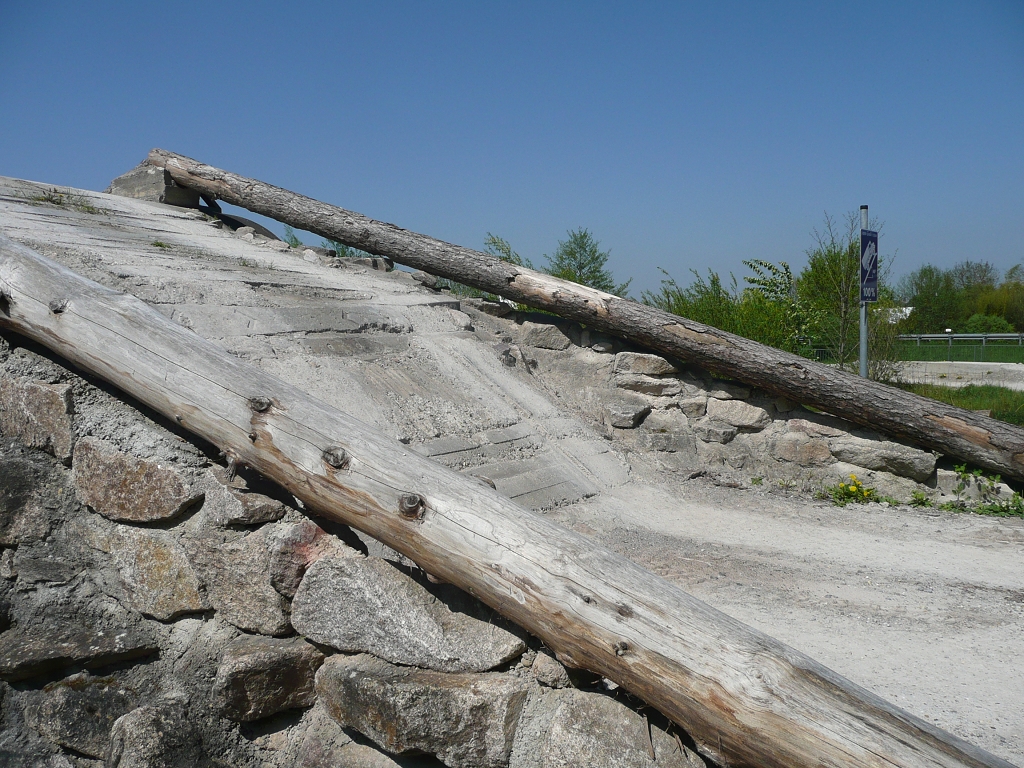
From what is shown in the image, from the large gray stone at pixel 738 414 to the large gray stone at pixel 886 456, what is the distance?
1.66 feet

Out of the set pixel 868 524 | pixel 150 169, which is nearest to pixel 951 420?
pixel 868 524

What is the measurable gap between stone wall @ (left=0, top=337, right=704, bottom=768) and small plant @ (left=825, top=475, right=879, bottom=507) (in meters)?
3.35

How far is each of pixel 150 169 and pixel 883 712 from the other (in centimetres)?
729

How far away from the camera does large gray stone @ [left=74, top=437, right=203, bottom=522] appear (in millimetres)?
2584

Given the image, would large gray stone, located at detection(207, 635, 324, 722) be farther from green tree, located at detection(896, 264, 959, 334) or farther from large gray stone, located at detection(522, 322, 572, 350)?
green tree, located at detection(896, 264, 959, 334)

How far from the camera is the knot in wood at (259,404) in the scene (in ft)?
8.22

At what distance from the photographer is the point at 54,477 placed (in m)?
2.91

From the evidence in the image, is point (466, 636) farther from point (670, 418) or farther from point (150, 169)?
point (150, 169)

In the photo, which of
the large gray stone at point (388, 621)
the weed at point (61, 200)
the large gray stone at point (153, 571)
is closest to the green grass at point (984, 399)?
the large gray stone at point (388, 621)

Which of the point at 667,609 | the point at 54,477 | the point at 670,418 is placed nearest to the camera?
the point at 667,609

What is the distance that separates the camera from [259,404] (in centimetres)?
251

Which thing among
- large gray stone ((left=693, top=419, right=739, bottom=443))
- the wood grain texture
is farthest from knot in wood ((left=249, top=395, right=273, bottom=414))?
large gray stone ((left=693, top=419, right=739, bottom=443))

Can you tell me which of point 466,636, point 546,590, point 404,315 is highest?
point 404,315

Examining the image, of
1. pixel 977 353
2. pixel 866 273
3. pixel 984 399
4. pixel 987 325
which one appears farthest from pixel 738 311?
pixel 987 325
